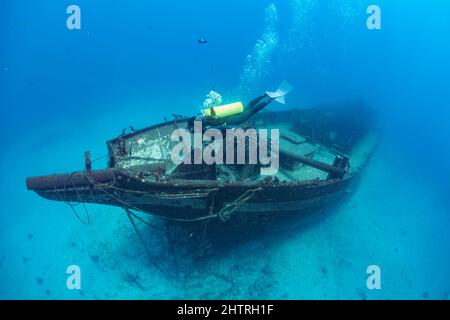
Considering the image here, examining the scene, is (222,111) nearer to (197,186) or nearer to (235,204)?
(197,186)

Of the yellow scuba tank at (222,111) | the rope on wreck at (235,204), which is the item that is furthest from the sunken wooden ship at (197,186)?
the yellow scuba tank at (222,111)

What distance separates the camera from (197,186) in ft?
17.7

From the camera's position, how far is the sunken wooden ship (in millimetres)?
5266

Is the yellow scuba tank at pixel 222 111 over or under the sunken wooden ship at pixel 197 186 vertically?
over

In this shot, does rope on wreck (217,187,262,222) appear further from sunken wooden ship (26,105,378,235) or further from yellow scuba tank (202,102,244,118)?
yellow scuba tank (202,102,244,118)

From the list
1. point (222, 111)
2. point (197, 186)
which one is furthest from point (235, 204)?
point (222, 111)

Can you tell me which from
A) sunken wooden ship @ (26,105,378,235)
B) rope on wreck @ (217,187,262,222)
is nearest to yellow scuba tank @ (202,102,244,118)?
sunken wooden ship @ (26,105,378,235)

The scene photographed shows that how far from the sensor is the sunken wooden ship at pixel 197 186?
527 cm

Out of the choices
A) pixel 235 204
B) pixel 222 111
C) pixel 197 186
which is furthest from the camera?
pixel 222 111

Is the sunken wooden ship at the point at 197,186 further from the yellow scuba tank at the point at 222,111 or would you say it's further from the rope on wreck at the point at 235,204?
the yellow scuba tank at the point at 222,111

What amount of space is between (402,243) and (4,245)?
13.3 m

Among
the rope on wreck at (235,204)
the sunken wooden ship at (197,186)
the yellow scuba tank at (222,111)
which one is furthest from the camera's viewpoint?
the yellow scuba tank at (222,111)

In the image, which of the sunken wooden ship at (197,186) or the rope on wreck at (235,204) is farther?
the rope on wreck at (235,204)

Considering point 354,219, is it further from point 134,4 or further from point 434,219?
point 134,4
